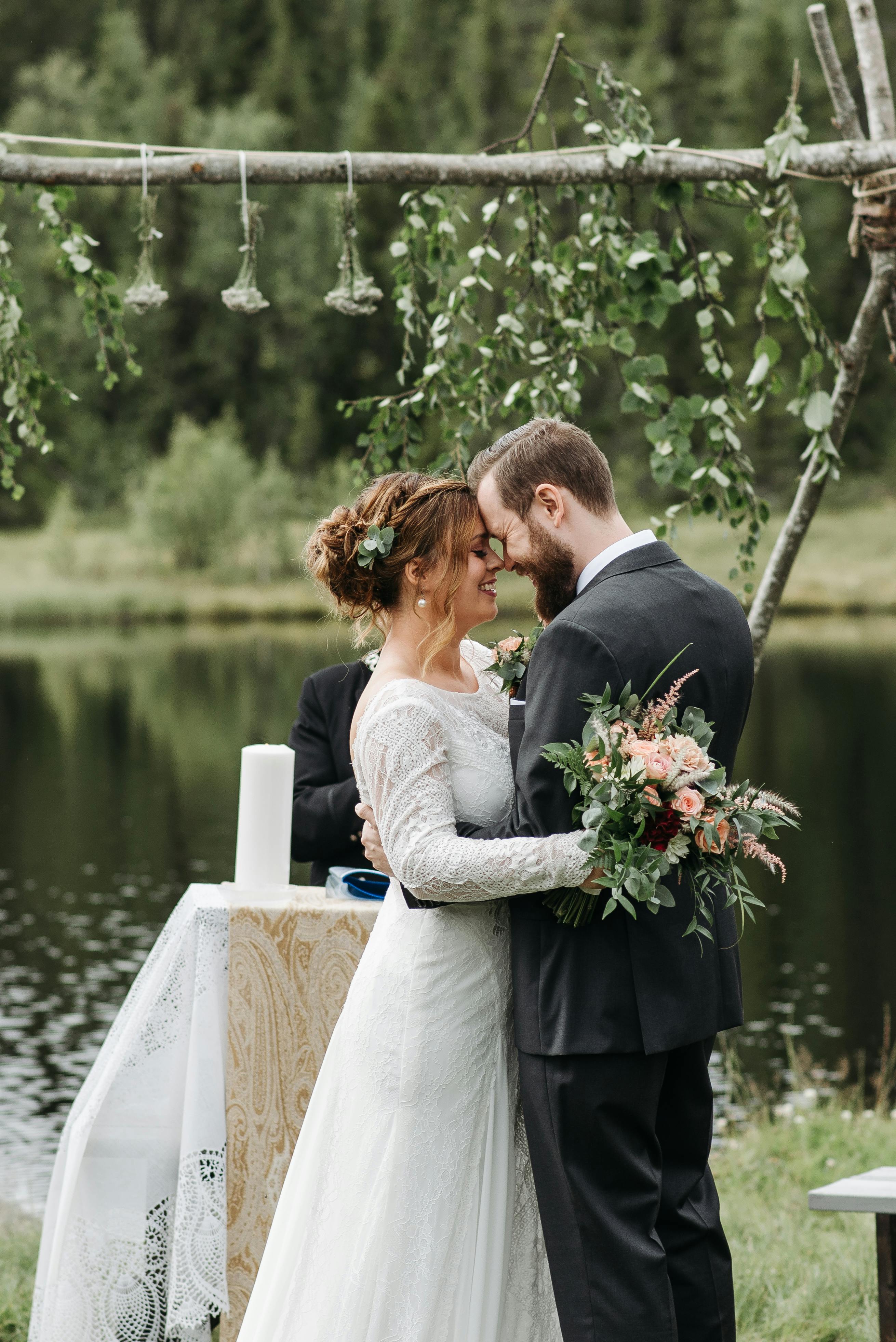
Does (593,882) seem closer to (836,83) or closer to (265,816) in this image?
(265,816)

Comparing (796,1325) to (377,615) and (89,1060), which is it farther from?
(89,1060)

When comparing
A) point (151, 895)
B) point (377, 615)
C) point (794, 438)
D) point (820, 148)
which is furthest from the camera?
point (794, 438)

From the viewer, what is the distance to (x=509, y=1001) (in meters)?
2.65

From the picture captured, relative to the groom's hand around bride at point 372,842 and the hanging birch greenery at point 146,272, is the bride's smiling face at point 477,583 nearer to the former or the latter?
the groom's hand around bride at point 372,842

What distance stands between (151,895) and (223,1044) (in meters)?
10.2

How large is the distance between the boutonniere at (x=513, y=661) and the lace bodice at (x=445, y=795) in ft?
0.21

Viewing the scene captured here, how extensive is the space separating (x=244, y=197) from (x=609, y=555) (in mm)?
1396

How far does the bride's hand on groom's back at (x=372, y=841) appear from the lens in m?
2.71

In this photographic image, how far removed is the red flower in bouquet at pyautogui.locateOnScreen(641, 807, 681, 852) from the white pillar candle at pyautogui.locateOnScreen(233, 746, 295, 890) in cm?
111

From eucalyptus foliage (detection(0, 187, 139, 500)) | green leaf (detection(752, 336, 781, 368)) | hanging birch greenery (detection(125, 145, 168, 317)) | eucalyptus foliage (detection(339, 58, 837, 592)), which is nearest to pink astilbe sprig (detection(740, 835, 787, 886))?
eucalyptus foliage (detection(339, 58, 837, 592))

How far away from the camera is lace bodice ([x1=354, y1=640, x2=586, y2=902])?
238 centimetres

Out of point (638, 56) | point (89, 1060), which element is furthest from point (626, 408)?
point (638, 56)

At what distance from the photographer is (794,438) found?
116 feet

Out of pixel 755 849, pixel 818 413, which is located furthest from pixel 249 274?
pixel 755 849
